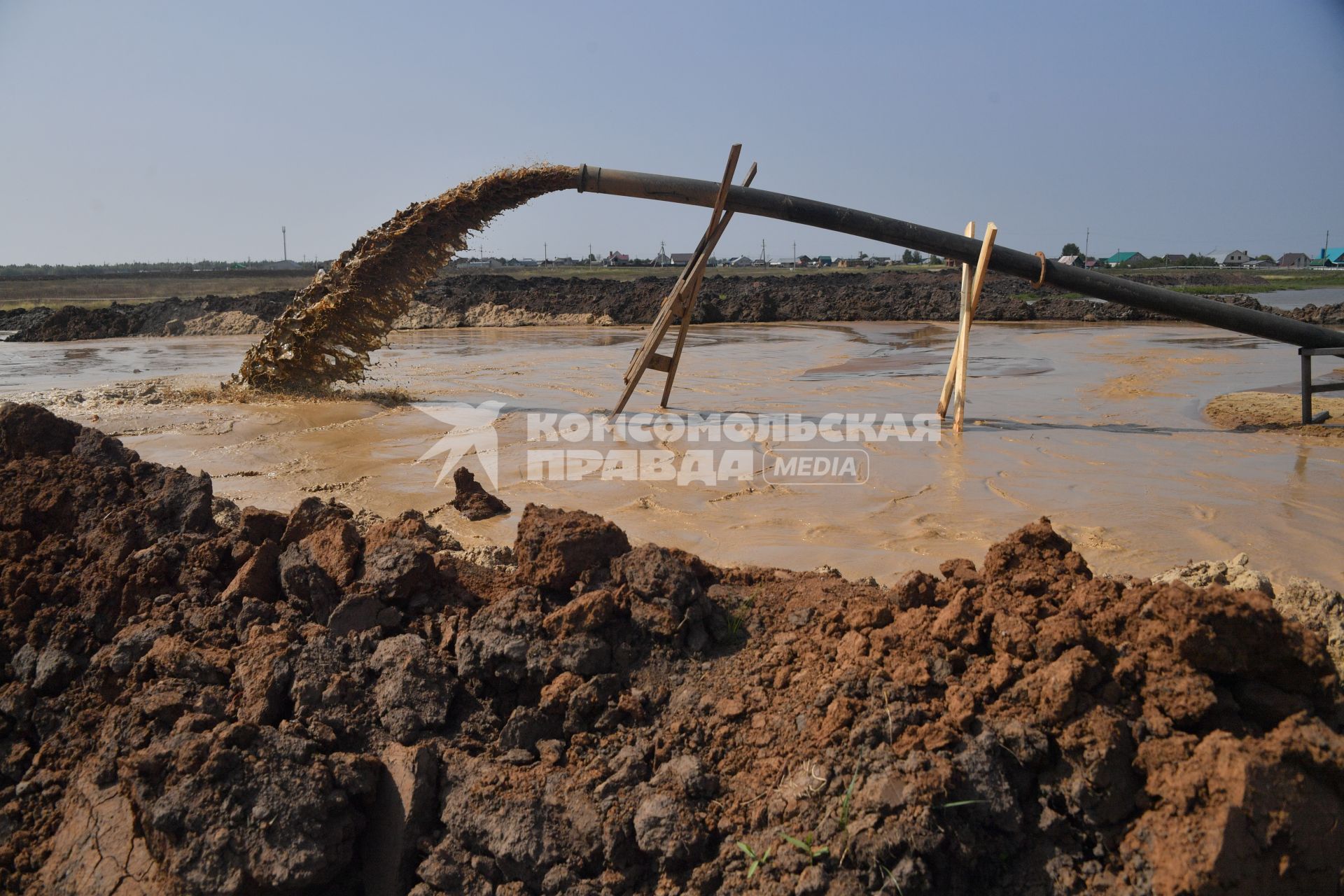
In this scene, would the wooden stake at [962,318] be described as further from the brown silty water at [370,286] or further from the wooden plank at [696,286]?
the brown silty water at [370,286]

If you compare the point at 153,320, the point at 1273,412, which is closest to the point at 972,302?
the point at 1273,412

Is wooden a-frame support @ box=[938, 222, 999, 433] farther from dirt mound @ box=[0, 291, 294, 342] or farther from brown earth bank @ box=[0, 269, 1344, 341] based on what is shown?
dirt mound @ box=[0, 291, 294, 342]

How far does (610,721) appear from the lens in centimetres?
324

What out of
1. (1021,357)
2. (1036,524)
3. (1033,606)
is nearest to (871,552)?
(1036,524)

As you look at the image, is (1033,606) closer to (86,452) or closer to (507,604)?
(507,604)

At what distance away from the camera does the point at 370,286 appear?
422 inches

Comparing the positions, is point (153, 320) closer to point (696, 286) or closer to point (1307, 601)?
point (696, 286)

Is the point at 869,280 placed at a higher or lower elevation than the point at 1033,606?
higher

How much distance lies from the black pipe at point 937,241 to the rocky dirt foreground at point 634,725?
5.79 m

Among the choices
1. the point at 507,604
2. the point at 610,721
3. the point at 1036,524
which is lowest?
the point at 610,721

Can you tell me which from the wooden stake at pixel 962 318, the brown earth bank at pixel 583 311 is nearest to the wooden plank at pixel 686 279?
the wooden stake at pixel 962 318

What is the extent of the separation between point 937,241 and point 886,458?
2531 mm

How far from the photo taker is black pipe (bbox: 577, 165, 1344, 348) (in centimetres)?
905

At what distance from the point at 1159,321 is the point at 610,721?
24.5m
